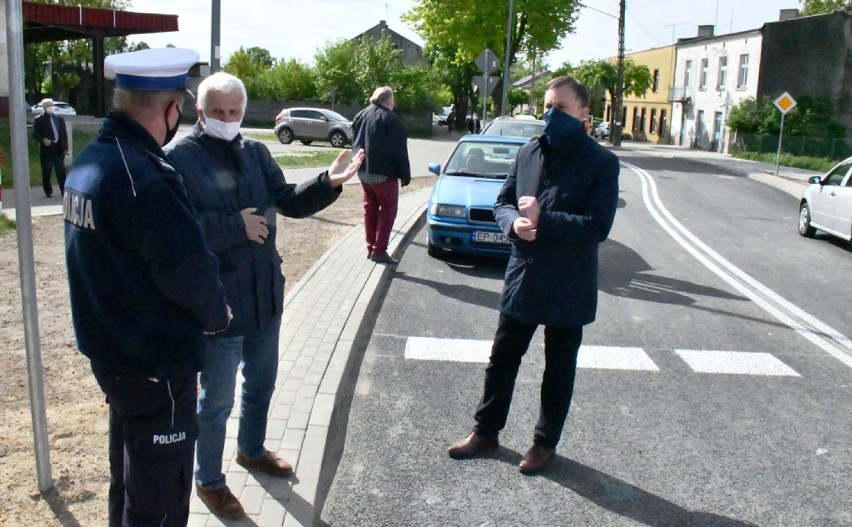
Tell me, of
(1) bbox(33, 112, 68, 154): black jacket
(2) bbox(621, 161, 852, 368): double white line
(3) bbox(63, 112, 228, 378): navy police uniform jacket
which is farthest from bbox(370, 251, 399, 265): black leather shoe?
(1) bbox(33, 112, 68, 154): black jacket

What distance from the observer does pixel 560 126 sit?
411 cm

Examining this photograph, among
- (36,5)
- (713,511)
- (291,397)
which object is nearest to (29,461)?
(291,397)

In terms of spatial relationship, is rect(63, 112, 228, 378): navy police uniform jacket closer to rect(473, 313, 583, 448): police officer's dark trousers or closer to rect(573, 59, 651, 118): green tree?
rect(473, 313, 583, 448): police officer's dark trousers

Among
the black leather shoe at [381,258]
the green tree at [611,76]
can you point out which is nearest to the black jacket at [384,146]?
the black leather shoe at [381,258]

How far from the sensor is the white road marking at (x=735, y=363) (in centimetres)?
621

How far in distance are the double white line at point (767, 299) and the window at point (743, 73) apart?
37.1 meters

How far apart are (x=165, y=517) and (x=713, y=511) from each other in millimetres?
2596

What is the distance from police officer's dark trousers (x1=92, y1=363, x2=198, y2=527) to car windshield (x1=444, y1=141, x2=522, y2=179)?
26.7ft

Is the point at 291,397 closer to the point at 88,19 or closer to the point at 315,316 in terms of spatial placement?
the point at 315,316

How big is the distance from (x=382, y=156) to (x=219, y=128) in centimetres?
561

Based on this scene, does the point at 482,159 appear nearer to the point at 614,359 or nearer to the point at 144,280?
the point at 614,359

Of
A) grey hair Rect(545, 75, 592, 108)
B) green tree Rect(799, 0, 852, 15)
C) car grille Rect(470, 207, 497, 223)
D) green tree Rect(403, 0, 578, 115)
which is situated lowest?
car grille Rect(470, 207, 497, 223)

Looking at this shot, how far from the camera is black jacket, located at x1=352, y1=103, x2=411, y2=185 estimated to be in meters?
9.03

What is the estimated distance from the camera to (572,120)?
410cm
